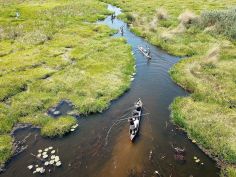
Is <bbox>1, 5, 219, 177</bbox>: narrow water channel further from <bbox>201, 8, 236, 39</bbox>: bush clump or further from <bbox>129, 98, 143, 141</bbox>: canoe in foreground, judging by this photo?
<bbox>201, 8, 236, 39</bbox>: bush clump

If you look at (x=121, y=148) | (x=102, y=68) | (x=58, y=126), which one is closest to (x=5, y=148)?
(x=58, y=126)

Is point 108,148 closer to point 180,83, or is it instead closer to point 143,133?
point 143,133

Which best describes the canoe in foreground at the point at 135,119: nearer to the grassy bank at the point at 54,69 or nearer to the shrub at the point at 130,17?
the grassy bank at the point at 54,69

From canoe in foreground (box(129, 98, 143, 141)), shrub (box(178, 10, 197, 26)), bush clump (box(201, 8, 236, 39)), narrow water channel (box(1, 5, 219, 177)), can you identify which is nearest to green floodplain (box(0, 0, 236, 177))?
shrub (box(178, 10, 197, 26))

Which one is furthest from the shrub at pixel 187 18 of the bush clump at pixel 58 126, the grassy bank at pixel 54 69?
the bush clump at pixel 58 126

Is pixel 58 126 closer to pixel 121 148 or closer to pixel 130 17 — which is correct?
pixel 121 148

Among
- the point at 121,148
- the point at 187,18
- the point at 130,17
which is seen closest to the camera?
the point at 121,148
